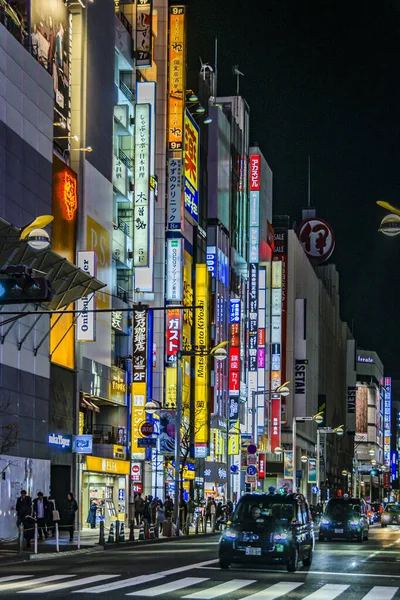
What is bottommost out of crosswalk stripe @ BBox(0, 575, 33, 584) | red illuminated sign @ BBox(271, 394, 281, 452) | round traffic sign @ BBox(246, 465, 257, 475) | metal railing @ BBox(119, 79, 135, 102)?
crosswalk stripe @ BBox(0, 575, 33, 584)

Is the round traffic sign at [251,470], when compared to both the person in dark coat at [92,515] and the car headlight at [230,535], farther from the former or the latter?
the car headlight at [230,535]

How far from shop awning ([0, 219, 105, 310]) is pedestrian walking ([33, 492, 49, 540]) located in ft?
24.0

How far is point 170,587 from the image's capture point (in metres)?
21.3

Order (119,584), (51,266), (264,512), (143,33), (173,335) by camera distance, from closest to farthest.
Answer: (119,584) → (264,512) → (51,266) → (143,33) → (173,335)

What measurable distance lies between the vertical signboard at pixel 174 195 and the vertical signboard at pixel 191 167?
154 inches

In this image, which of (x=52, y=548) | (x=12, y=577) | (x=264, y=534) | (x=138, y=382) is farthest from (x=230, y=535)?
(x=138, y=382)

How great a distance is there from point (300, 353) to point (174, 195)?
2248 inches

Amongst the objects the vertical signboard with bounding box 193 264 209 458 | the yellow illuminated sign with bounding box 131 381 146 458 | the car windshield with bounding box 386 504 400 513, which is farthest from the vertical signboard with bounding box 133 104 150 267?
the car windshield with bounding box 386 504 400 513

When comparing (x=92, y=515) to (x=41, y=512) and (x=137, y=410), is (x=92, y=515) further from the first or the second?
(x=41, y=512)

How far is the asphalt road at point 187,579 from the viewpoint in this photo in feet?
65.5

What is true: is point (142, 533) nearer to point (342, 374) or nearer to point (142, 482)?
point (142, 482)

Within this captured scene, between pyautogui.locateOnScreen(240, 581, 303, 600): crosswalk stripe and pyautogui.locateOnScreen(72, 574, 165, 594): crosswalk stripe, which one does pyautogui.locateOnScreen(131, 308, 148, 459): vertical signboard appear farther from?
pyautogui.locateOnScreen(240, 581, 303, 600): crosswalk stripe

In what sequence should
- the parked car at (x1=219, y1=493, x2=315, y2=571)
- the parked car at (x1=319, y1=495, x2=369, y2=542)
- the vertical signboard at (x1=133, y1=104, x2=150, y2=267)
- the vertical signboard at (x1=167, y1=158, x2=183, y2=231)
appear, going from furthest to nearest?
the vertical signboard at (x1=167, y1=158, x2=183, y2=231) < the vertical signboard at (x1=133, y1=104, x2=150, y2=267) < the parked car at (x1=319, y1=495, x2=369, y2=542) < the parked car at (x1=219, y1=493, x2=315, y2=571)

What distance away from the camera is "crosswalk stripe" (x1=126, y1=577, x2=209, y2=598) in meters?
19.7
